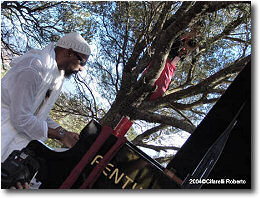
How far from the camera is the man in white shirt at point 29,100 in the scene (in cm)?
141

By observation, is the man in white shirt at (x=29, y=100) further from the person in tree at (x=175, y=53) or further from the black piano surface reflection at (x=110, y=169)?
the person in tree at (x=175, y=53)

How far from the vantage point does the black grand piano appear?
129 cm

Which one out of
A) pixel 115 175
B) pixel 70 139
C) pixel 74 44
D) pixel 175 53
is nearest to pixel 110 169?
pixel 115 175

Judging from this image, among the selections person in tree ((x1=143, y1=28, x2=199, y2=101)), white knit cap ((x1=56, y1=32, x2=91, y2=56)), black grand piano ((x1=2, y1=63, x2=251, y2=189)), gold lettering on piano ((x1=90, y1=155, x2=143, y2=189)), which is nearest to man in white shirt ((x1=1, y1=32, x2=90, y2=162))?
white knit cap ((x1=56, y1=32, x2=91, y2=56))

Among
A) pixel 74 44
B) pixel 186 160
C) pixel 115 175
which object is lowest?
pixel 115 175

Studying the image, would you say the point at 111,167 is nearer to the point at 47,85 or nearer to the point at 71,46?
the point at 47,85

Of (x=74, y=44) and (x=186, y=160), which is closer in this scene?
(x=186, y=160)

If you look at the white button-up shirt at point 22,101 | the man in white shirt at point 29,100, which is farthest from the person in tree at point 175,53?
the white button-up shirt at point 22,101

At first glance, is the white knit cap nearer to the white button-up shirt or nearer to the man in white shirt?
the man in white shirt

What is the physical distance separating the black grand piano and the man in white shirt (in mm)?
119

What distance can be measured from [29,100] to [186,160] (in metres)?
0.88

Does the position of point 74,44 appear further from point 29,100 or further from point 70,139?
point 70,139

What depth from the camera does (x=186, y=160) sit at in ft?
4.45

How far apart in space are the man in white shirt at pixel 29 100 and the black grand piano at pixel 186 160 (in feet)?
0.39
